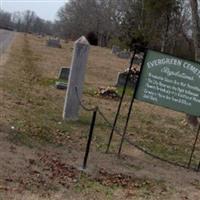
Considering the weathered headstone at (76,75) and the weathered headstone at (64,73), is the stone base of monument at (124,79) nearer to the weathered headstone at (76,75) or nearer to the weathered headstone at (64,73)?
the weathered headstone at (64,73)

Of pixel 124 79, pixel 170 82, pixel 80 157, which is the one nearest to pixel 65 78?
pixel 124 79

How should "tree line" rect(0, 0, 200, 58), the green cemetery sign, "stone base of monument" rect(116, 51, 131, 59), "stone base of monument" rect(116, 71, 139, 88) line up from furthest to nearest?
"stone base of monument" rect(116, 51, 131, 59), "tree line" rect(0, 0, 200, 58), "stone base of monument" rect(116, 71, 139, 88), the green cemetery sign

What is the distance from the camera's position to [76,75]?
11648mm

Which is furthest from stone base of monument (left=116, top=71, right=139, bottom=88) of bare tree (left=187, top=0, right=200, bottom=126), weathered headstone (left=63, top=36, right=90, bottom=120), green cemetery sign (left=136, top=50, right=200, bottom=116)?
green cemetery sign (left=136, top=50, right=200, bottom=116)

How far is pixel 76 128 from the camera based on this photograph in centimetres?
1122

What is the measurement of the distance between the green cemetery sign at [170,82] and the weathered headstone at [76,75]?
7.70ft

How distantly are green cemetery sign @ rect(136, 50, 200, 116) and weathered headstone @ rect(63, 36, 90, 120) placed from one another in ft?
7.70

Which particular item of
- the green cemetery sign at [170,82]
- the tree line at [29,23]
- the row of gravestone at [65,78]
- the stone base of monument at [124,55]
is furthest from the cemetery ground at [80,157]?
the tree line at [29,23]

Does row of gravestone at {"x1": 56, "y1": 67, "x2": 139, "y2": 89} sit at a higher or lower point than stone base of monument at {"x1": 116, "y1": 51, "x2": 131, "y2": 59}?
higher

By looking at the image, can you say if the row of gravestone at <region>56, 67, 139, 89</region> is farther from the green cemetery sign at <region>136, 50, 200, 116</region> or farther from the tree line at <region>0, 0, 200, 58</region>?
the green cemetery sign at <region>136, 50, 200, 116</region>

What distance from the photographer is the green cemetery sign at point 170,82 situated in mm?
9391

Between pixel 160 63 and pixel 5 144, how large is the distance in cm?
268

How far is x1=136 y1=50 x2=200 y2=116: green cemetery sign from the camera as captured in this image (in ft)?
30.8

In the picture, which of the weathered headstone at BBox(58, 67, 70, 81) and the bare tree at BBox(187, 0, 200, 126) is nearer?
the bare tree at BBox(187, 0, 200, 126)
